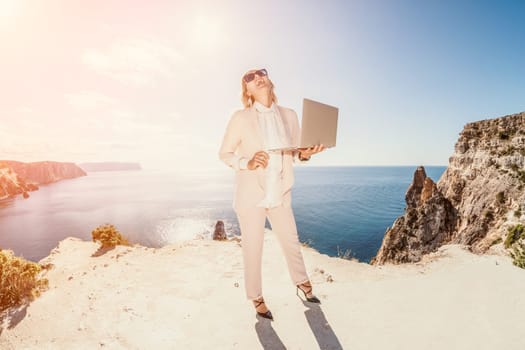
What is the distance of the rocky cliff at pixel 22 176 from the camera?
117 meters

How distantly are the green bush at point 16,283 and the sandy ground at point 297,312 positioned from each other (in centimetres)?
23

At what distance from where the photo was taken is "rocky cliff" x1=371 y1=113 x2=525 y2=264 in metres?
22.1

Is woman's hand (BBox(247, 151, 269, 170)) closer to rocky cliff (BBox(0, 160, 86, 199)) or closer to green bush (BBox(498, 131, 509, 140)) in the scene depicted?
green bush (BBox(498, 131, 509, 140))

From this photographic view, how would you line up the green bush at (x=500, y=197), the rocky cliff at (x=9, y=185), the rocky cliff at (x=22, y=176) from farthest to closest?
the rocky cliff at (x=22, y=176) < the rocky cliff at (x=9, y=185) < the green bush at (x=500, y=197)

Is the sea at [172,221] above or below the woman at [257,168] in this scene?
below

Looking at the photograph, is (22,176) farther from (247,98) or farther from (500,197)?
(500,197)

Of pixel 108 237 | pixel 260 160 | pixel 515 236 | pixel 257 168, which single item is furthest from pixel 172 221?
pixel 260 160

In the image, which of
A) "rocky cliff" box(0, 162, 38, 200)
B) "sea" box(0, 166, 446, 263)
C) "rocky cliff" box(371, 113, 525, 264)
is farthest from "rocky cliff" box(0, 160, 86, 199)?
"rocky cliff" box(371, 113, 525, 264)

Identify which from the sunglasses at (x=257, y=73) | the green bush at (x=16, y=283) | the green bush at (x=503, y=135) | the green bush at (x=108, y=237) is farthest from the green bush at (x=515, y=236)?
the green bush at (x=503, y=135)

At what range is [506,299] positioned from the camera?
118 inches

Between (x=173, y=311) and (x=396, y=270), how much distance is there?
3.99 metres

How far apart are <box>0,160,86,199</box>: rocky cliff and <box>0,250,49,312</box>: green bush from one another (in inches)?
6104

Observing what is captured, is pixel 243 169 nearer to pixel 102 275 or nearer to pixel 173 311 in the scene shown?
pixel 173 311

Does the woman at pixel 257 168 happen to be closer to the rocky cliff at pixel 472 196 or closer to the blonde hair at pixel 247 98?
the blonde hair at pixel 247 98
